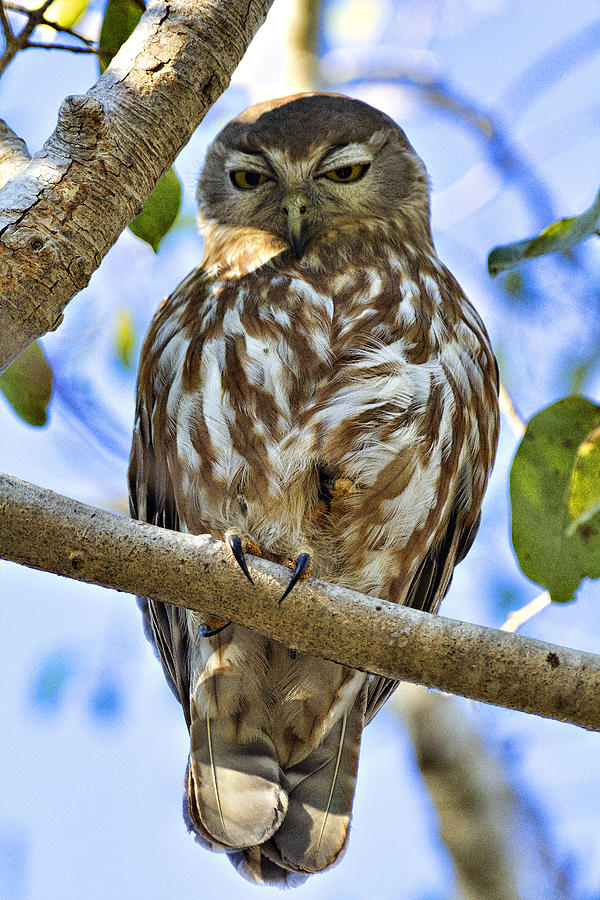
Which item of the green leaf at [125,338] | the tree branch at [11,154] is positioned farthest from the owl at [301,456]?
the green leaf at [125,338]

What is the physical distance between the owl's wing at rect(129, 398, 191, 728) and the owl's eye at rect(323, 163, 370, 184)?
0.95m

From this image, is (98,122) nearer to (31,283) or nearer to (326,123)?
(31,283)

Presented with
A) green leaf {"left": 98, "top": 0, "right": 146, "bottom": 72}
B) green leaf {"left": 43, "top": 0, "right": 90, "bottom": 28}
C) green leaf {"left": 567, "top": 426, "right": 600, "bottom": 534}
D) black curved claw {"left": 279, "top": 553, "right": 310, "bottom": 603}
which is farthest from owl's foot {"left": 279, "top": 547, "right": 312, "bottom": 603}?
green leaf {"left": 43, "top": 0, "right": 90, "bottom": 28}

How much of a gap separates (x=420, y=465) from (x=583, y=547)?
58 centimetres

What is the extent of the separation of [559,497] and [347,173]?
4.97ft

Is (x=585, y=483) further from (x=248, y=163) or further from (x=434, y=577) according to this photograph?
(x=248, y=163)

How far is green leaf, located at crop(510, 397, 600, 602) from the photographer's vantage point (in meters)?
1.96

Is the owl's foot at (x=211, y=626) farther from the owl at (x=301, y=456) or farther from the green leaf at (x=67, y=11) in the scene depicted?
the green leaf at (x=67, y=11)

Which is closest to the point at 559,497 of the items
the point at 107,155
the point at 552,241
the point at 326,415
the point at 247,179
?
the point at 552,241

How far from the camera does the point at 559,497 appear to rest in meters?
1.99

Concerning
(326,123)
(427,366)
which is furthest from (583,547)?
(326,123)

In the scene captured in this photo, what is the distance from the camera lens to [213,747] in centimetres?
261

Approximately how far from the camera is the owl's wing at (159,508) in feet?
8.78

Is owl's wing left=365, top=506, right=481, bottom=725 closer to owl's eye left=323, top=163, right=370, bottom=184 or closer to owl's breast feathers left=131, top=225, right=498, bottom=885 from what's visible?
owl's breast feathers left=131, top=225, right=498, bottom=885
